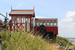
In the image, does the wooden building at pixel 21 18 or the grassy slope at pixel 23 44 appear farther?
the wooden building at pixel 21 18

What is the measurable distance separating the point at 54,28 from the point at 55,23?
2.24ft

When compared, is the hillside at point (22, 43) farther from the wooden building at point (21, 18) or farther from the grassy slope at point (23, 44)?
the wooden building at point (21, 18)

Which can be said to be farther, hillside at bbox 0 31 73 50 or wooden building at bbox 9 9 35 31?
wooden building at bbox 9 9 35 31

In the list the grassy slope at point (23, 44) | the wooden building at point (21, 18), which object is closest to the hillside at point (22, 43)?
the grassy slope at point (23, 44)

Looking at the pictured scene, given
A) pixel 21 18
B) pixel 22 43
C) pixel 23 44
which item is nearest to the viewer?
pixel 22 43

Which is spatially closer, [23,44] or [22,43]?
[22,43]

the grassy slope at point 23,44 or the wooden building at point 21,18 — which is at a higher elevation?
the wooden building at point 21,18

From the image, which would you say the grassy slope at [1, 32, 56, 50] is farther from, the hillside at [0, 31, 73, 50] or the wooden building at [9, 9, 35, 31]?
the wooden building at [9, 9, 35, 31]

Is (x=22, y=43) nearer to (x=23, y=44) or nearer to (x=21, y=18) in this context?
(x=23, y=44)

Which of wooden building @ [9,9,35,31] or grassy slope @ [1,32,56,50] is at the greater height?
wooden building @ [9,9,35,31]

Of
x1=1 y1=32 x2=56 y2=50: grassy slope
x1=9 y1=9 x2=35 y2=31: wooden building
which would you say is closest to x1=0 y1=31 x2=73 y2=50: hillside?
x1=1 y1=32 x2=56 y2=50: grassy slope

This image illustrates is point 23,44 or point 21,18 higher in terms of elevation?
point 21,18

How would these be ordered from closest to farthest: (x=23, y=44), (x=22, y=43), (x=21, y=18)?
1. (x=22, y=43)
2. (x=23, y=44)
3. (x=21, y=18)

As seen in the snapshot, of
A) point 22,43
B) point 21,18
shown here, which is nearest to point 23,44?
point 22,43
